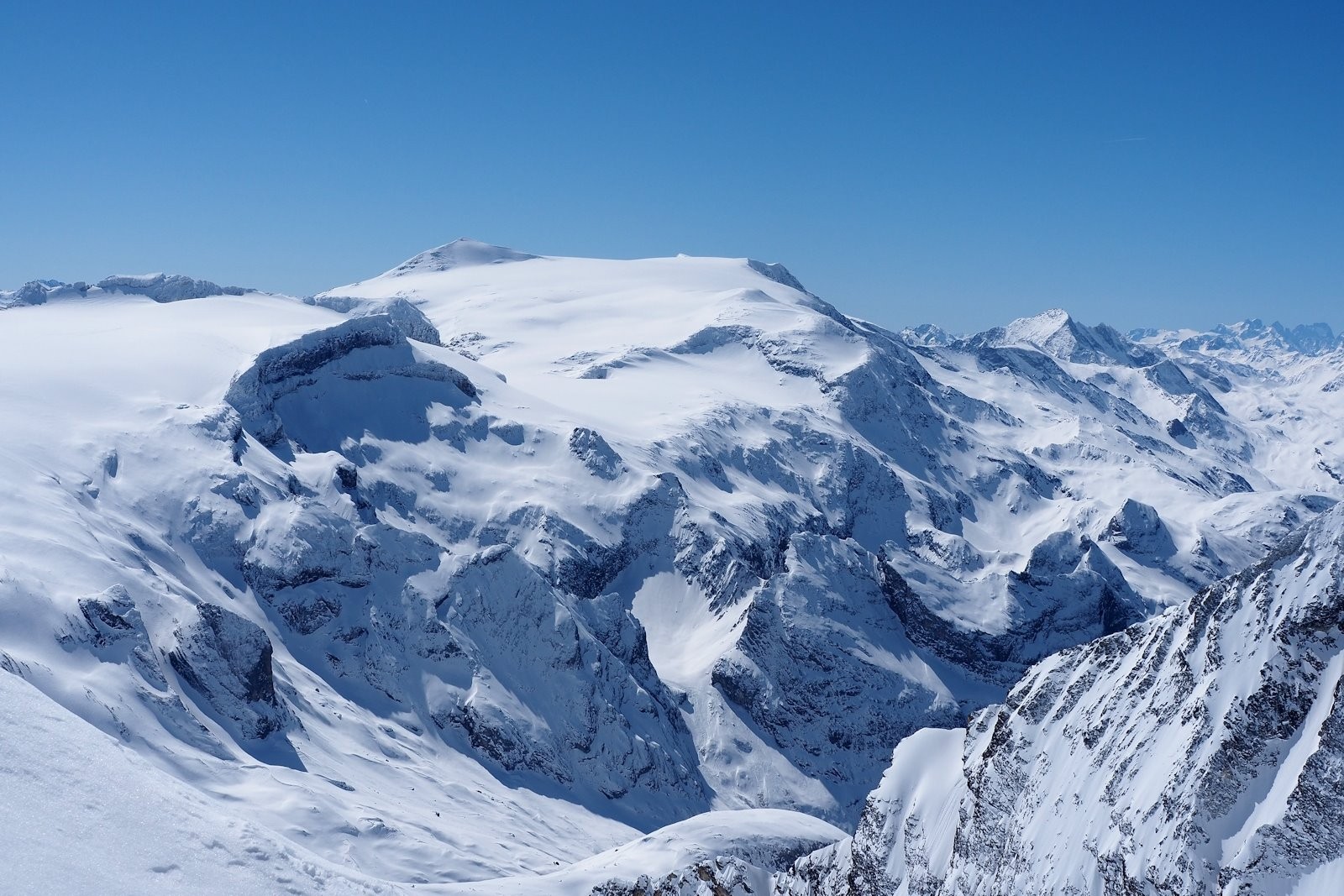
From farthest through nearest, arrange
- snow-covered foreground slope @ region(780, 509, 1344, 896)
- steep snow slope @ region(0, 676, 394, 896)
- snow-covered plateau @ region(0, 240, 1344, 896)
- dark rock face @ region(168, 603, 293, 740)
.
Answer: dark rock face @ region(168, 603, 293, 740) → snow-covered plateau @ region(0, 240, 1344, 896) → snow-covered foreground slope @ region(780, 509, 1344, 896) → steep snow slope @ region(0, 676, 394, 896)

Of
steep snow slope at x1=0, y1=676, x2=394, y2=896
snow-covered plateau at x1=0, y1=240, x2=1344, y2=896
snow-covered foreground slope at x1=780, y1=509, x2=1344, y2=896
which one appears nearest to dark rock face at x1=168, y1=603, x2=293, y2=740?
snow-covered plateau at x1=0, y1=240, x2=1344, y2=896

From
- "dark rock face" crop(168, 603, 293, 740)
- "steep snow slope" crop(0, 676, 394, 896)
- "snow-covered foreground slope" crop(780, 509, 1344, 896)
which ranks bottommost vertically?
"dark rock face" crop(168, 603, 293, 740)

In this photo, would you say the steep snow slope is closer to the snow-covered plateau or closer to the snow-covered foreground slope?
the snow-covered plateau

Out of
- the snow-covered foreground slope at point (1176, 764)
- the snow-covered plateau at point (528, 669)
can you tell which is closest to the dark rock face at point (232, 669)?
the snow-covered plateau at point (528, 669)

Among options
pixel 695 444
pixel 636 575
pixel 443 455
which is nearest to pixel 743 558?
pixel 636 575

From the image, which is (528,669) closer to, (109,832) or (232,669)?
(232,669)

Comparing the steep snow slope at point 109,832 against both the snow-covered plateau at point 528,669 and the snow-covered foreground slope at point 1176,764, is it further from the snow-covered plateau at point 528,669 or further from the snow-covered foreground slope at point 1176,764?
the snow-covered foreground slope at point 1176,764

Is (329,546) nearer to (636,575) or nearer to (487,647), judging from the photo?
(487,647)
